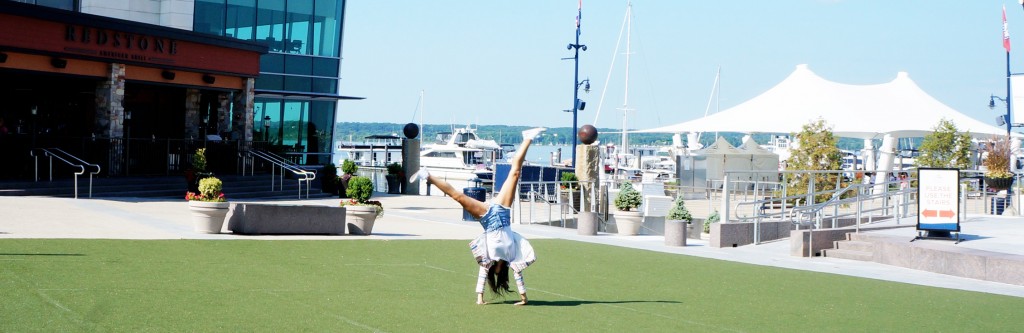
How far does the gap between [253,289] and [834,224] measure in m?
14.6

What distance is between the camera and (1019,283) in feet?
53.2

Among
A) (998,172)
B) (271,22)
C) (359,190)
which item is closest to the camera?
(359,190)

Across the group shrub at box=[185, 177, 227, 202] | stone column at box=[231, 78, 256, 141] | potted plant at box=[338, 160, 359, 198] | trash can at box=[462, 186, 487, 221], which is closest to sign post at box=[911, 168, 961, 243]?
trash can at box=[462, 186, 487, 221]

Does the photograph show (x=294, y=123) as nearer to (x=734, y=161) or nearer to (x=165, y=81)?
(x=165, y=81)

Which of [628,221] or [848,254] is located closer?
[848,254]

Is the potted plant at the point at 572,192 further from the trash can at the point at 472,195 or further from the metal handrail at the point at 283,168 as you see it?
the metal handrail at the point at 283,168

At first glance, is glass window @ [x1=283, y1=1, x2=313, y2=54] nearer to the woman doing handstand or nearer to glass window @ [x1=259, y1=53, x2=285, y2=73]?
glass window @ [x1=259, y1=53, x2=285, y2=73]

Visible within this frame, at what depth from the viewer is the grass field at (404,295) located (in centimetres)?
1052

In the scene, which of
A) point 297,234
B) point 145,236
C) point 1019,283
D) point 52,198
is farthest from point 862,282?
point 52,198

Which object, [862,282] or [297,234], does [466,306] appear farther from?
[297,234]

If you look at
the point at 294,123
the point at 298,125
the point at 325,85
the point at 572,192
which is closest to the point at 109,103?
the point at 572,192

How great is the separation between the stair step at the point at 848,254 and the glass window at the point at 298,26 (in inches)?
1078

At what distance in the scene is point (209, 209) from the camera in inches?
788

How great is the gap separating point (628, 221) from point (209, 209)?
408 inches
